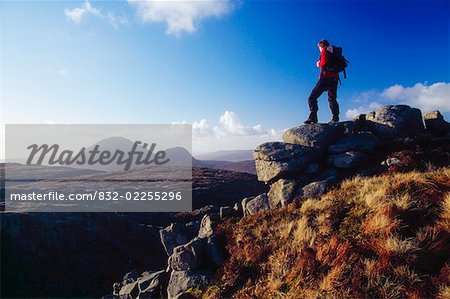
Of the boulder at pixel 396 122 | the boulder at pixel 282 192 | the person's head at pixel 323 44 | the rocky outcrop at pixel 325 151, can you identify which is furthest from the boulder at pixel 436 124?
the boulder at pixel 282 192

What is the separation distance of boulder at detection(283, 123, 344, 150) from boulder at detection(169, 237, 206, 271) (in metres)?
7.86

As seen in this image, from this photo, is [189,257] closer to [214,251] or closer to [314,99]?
[214,251]

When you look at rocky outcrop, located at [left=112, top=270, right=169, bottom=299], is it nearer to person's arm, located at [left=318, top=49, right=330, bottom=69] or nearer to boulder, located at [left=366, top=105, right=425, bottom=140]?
person's arm, located at [left=318, top=49, right=330, bottom=69]

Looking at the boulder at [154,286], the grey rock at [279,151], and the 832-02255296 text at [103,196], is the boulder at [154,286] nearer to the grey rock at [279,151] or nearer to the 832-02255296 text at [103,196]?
the grey rock at [279,151]

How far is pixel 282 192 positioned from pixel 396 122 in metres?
7.47

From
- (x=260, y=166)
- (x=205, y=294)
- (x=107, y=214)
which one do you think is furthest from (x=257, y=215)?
(x=107, y=214)

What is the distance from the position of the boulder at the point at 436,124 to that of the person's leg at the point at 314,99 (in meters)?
6.64

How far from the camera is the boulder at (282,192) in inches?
577

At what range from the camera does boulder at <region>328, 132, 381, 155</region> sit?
15953mm

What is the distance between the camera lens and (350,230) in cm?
971

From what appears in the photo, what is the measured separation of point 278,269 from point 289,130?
9.97 meters

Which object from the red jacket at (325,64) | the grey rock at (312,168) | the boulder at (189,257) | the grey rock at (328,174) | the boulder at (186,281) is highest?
the red jacket at (325,64)

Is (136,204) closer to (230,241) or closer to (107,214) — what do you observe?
(107,214)

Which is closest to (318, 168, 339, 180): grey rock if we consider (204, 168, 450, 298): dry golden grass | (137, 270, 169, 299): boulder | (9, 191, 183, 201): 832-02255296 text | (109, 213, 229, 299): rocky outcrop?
(204, 168, 450, 298): dry golden grass
